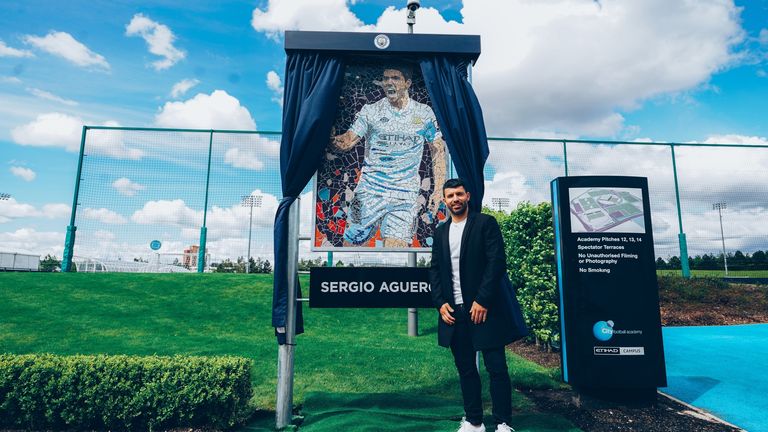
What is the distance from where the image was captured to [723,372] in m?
5.16

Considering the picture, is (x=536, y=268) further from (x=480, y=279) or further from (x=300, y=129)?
(x=300, y=129)

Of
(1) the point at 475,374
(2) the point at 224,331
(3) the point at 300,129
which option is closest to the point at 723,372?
(1) the point at 475,374

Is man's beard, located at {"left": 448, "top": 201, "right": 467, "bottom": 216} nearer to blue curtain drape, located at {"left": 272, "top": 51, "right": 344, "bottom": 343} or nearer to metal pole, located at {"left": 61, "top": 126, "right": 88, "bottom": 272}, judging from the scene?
blue curtain drape, located at {"left": 272, "top": 51, "right": 344, "bottom": 343}

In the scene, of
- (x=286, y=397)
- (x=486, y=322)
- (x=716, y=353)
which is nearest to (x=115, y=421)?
(x=286, y=397)

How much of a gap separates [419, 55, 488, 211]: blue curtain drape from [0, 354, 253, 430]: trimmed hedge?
2780 millimetres

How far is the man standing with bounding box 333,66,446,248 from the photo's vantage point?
13.0 feet

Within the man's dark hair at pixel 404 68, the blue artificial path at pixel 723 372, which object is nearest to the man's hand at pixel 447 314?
the man's dark hair at pixel 404 68

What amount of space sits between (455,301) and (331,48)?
2.69 metres

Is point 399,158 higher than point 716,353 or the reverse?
higher

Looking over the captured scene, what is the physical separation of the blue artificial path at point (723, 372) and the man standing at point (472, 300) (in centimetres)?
246

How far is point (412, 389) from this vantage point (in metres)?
4.42

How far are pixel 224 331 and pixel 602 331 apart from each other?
19.2 feet

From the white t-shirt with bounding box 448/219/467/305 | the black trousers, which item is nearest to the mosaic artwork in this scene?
the white t-shirt with bounding box 448/219/467/305

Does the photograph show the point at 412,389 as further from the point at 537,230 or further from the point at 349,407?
the point at 537,230
